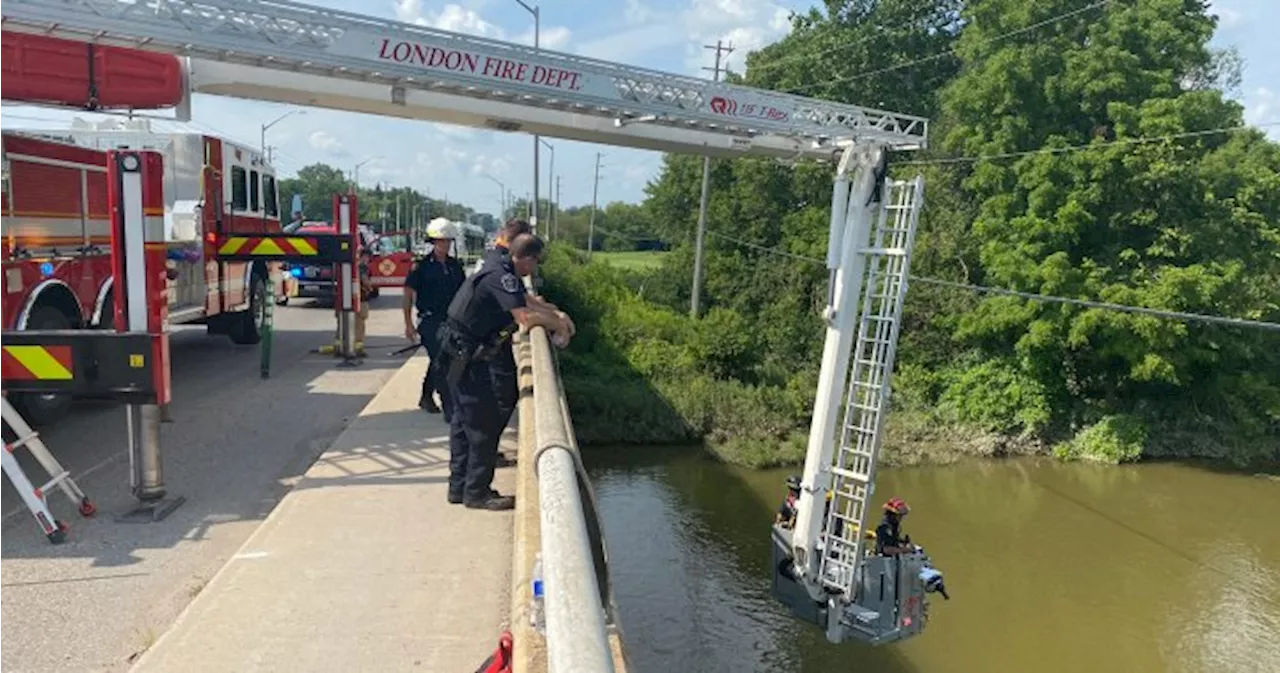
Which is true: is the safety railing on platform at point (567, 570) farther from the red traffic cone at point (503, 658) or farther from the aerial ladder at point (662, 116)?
the aerial ladder at point (662, 116)

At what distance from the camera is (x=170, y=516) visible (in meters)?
5.50

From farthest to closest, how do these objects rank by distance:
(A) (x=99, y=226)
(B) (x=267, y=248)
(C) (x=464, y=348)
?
(B) (x=267, y=248), (A) (x=99, y=226), (C) (x=464, y=348)

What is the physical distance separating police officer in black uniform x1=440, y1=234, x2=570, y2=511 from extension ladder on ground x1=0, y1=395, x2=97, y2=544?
2.21m

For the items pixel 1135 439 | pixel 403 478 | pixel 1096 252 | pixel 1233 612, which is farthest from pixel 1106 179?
pixel 403 478

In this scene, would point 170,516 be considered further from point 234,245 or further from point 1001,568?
point 1001,568

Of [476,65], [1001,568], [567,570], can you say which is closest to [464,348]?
[567,570]

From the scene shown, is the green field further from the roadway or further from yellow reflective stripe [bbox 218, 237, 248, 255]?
the roadway

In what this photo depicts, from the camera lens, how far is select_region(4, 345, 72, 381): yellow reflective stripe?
5352 mm

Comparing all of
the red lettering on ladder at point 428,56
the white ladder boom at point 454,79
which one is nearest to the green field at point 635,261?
the white ladder boom at point 454,79

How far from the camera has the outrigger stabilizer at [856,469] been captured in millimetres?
7922

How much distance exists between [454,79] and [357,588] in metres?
5.27

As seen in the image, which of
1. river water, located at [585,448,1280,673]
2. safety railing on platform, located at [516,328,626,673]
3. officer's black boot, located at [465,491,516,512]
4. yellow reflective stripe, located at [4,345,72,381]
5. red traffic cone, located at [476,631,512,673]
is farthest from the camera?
river water, located at [585,448,1280,673]

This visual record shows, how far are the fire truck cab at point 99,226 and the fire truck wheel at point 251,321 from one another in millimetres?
15

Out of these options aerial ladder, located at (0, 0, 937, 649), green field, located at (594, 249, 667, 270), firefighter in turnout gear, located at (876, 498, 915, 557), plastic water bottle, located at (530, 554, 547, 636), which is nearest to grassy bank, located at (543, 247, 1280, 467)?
firefighter in turnout gear, located at (876, 498, 915, 557)
